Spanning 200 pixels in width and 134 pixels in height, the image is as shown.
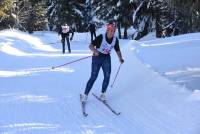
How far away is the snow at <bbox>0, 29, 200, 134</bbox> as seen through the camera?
955 centimetres

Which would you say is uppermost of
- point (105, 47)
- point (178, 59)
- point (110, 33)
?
point (110, 33)

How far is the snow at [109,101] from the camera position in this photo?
9.55m

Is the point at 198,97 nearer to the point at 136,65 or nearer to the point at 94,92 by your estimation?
the point at 94,92

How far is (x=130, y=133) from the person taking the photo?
30.0ft

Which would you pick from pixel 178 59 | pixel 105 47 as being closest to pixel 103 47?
pixel 105 47

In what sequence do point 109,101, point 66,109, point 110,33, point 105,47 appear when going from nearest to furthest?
point 110,33, point 105,47, point 66,109, point 109,101

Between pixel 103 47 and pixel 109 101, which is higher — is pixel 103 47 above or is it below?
above

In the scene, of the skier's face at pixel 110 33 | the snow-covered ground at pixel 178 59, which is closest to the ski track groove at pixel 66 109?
the skier's face at pixel 110 33

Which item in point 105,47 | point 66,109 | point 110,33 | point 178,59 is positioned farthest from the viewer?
point 178,59

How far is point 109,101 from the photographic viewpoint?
12.1 m

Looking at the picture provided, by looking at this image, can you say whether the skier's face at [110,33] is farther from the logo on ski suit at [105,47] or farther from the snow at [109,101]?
the snow at [109,101]

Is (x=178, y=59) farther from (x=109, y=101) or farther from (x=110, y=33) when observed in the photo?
(x=110, y=33)

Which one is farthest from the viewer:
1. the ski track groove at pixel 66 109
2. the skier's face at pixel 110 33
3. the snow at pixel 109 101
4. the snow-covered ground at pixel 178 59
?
the snow-covered ground at pixel 178 59

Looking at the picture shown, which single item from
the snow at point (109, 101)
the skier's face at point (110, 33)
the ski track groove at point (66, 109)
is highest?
the skier's face at point (110, 33)
